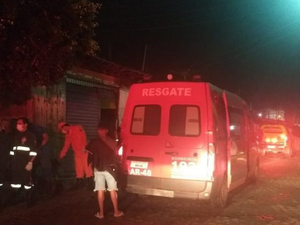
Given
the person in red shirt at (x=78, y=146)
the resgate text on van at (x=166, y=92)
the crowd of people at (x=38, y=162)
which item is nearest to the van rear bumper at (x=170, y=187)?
the crowd of people at (x=38, y=162)

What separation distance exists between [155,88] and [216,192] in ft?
7.20

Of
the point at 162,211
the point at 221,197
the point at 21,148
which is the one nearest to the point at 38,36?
the point at 21,148

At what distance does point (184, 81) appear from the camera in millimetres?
7711

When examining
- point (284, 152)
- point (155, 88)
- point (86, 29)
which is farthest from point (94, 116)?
point (284, 152)

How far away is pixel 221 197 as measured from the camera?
8055 millimetres

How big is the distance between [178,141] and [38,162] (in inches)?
121

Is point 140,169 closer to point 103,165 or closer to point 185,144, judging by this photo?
point 103,165

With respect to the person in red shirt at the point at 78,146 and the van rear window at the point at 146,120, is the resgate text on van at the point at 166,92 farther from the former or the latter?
the person in red shirt at the point at 78,146

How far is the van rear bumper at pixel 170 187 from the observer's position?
24.1 feet

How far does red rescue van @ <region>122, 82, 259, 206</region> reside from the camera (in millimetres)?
7348

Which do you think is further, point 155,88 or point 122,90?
point 122,90

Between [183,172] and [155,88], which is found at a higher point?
[155,88]

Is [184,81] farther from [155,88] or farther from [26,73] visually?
[26,73]

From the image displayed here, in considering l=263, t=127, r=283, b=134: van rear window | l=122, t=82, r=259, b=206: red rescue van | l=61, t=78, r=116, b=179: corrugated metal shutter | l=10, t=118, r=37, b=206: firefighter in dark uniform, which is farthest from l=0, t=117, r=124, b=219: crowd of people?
l=263, t=127, r=283, b=134: van rear window
